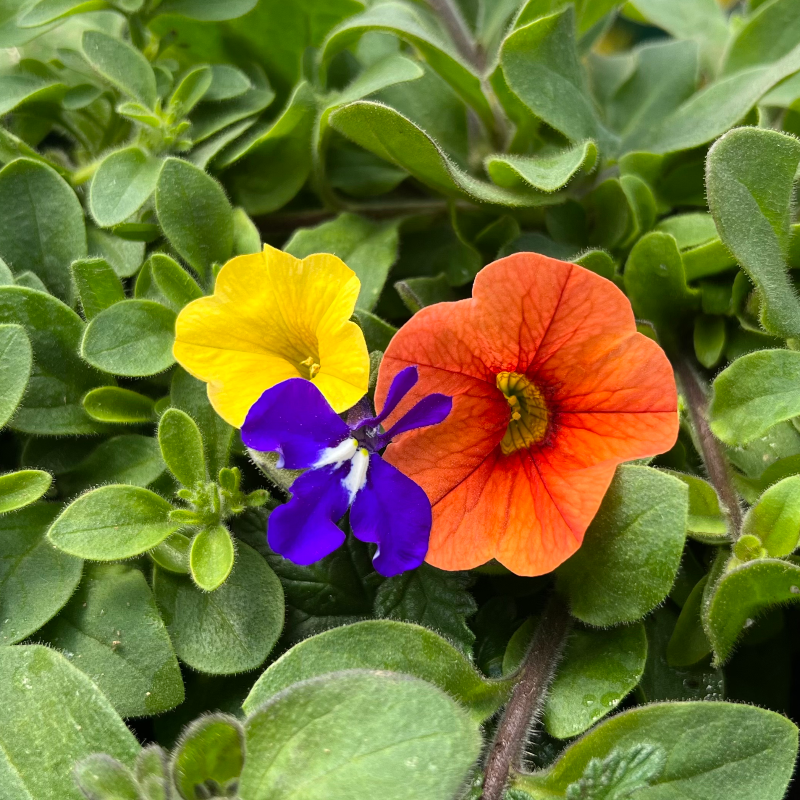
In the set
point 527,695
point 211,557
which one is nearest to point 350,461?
point 211,557

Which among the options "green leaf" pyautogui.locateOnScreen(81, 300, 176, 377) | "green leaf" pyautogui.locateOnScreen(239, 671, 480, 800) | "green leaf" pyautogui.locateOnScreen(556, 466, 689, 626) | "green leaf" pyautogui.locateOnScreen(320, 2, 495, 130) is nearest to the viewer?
"green leaf" pyautogui.locateOnScreen(239, 671, 480, 800)

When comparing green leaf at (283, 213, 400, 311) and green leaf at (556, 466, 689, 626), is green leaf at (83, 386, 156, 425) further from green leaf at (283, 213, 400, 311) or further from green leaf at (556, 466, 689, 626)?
green leaf at (556, 466, 689, 626)

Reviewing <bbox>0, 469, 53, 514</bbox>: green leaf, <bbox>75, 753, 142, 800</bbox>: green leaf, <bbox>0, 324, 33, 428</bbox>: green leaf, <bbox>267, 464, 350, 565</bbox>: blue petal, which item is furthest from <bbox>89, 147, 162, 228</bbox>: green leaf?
<bbox>75, 753, 142, 800</bbox>: green leaf

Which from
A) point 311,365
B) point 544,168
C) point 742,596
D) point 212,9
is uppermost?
point 212,9

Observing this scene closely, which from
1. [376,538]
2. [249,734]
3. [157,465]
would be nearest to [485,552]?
[376,538]

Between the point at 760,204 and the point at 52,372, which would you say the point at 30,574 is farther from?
the point at 760,204
